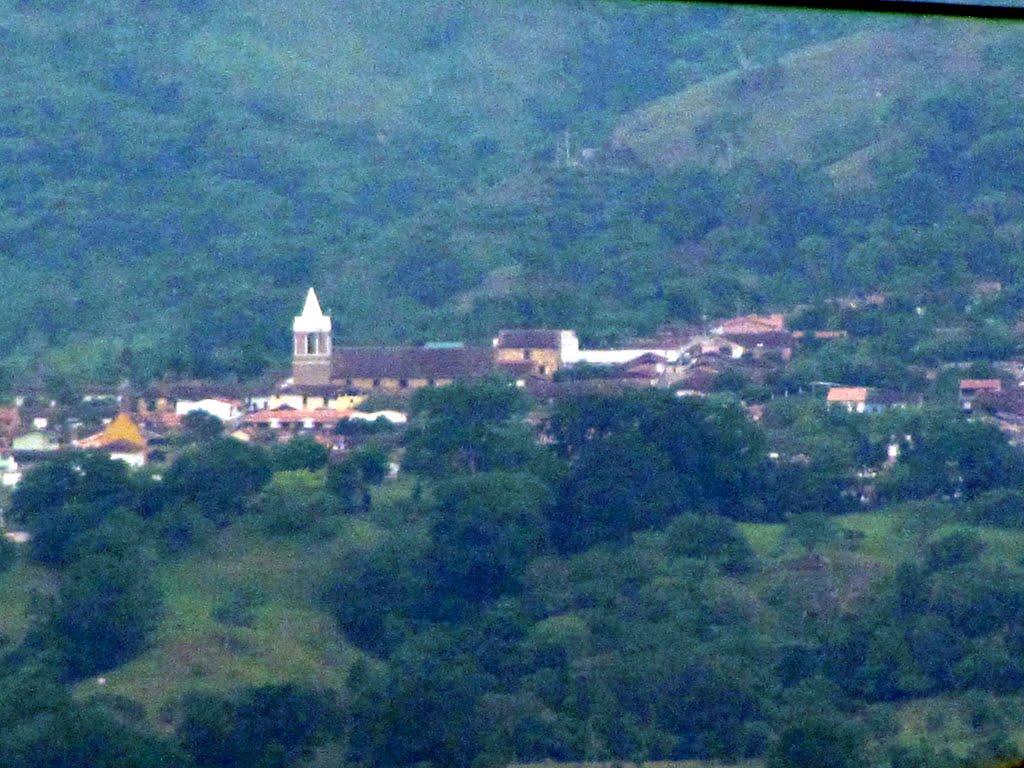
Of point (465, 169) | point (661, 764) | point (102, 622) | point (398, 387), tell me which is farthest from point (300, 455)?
point (465, 169)

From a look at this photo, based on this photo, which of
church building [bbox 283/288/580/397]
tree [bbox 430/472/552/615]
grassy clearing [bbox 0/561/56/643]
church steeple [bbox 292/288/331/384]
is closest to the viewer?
grassy clearing [bbox 0/561/56/643]

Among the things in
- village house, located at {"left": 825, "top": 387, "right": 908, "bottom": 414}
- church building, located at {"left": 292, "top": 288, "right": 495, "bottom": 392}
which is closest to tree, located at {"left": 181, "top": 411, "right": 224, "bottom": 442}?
church building, located at {"left": 292, "top": 288, "right": 495, "bottom": 392}

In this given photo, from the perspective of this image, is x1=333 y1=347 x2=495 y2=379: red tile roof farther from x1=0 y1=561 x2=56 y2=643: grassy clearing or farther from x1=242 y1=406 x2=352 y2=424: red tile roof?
x1=0 y1=561 x2=56 y2=643: grassy clearing

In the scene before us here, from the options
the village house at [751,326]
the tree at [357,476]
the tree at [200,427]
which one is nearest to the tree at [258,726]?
the tree at [357,476]

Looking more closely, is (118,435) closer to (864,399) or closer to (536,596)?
(536,596)

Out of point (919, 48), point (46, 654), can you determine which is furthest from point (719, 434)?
point (919, 48)

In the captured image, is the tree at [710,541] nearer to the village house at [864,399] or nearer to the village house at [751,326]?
the village house at [864,399]
